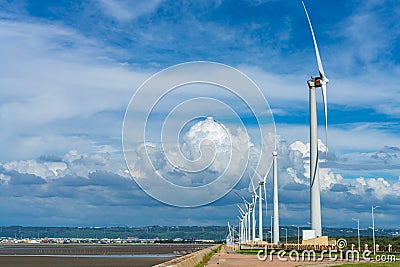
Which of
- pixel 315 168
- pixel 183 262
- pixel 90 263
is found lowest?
pixel 90 263

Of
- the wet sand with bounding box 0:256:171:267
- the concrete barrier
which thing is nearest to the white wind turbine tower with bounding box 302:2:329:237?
the concrete barrier

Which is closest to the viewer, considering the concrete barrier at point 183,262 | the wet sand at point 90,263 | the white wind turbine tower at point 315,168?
the concrete barrier at point 183,262

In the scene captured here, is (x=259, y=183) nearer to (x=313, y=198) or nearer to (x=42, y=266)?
(x=42, y=266)

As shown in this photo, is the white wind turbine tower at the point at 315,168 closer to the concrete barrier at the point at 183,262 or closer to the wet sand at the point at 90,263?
the concrete barrier at the point at 183,262

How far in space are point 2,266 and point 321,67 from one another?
58.2m

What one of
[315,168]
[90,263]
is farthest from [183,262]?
[90,263]

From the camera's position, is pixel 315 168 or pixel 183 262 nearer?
pixel 183 262

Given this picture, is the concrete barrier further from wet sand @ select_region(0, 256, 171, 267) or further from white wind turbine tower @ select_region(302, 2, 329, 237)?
wet sand @ select_region(0, 256, 171, 267)

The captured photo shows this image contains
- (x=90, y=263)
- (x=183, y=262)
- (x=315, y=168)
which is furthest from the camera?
(x=90, y=263)

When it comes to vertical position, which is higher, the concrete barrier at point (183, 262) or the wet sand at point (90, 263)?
the concrete barrier at point (183, 262)

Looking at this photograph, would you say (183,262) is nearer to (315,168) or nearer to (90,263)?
(315,168)

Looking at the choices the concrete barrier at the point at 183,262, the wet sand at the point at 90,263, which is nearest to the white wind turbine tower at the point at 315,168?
the concrete barrier at the point at 183,262

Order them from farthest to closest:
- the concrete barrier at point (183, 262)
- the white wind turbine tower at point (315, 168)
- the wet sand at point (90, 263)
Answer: the wet sand at point (90, 263) → the white wind turbine tower at point (315, 168) → the concrete barrier at point (183, 262)

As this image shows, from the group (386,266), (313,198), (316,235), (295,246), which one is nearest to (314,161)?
(313,198)
